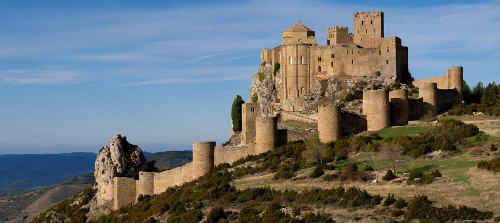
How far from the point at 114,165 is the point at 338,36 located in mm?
18631

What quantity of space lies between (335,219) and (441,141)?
1108cm

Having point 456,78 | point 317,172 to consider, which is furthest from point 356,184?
point 456,78

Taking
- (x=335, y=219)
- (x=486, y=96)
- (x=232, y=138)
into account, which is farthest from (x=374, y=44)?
(x=335, y=219)

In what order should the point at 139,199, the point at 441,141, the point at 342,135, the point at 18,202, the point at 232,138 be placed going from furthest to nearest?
the point at 18,202, the point at 232,138, the point at 139,199, the point at 342,135, the point at 441,141

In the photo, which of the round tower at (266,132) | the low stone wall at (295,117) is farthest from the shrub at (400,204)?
the low stone wall at (295,117)

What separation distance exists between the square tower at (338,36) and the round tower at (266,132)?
52.6 feet

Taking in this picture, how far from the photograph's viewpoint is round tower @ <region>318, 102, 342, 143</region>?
4888 cm

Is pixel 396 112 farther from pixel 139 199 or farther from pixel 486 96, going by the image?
pixel 139 199

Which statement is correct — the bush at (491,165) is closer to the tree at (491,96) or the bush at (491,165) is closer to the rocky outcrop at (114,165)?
the tree at (491,96)

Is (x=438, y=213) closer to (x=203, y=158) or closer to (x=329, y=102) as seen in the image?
(x=203, y=158)

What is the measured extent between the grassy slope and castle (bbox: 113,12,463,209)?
1.90 meters

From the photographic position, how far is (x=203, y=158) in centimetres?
5156

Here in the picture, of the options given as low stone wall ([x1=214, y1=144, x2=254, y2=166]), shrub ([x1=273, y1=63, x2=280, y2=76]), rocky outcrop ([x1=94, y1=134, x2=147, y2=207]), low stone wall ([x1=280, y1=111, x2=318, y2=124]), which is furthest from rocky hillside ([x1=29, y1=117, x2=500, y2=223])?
shrub ([x1=273, y1=63, x2=280, y2=76])

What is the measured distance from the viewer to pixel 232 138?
59688 millimetres
